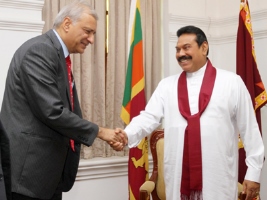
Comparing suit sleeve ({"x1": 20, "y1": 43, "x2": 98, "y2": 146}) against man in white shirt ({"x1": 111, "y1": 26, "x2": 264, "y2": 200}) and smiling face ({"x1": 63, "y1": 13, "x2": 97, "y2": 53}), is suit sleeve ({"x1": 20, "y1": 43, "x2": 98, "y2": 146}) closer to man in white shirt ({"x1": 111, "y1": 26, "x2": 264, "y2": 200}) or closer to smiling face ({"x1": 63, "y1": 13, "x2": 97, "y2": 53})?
smiling face ({"x1": 63, "y1": 13, "x2": 97, "y2": 53})

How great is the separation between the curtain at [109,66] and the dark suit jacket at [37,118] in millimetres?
1571

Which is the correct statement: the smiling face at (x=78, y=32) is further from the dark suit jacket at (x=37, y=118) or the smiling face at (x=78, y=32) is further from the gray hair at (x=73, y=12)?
the dark suit jacket at (x=37, y=118)

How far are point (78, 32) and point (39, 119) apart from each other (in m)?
0.60

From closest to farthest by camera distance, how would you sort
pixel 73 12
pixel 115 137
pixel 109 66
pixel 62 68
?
pixel 62 68 < pixel 73 12 < pixel 115 137 < pixel 109 66

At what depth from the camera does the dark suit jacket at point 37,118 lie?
2.46 meters

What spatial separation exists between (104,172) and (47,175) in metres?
1.77

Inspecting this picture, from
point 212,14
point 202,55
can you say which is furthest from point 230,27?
point 202,55

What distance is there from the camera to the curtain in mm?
4191

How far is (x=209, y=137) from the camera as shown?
9.60 feet

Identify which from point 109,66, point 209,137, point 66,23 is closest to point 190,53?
point 209,137

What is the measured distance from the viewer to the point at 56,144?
256 cm

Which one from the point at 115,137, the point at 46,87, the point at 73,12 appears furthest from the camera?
the point at 115,137

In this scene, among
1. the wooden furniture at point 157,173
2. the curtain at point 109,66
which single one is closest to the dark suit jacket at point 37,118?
the wooden furniture at point 157,173

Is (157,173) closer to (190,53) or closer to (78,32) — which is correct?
(190,53)
